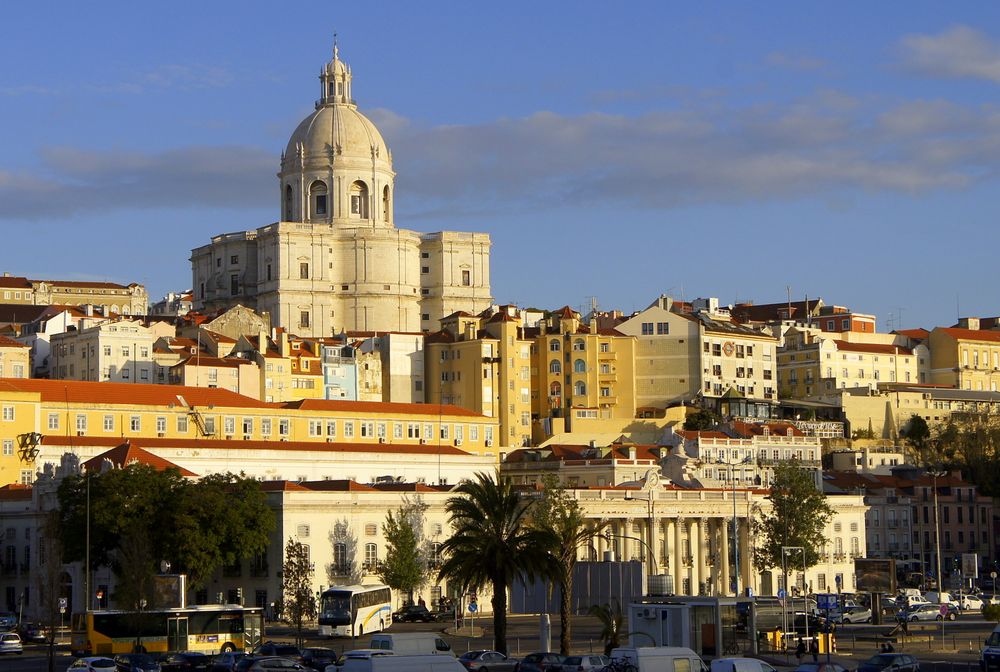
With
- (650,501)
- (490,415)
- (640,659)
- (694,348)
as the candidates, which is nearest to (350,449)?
(650,501)

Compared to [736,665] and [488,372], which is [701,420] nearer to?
[488,372]

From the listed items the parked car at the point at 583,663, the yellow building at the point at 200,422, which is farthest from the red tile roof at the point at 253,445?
the parked car at the point at 583,663

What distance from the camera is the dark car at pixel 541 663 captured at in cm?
6234

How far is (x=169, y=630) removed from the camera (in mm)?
76062

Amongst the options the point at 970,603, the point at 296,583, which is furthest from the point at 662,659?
the point at 970,603

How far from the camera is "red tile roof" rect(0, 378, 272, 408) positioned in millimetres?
122625

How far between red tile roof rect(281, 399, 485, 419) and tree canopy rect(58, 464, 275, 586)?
1633 inches

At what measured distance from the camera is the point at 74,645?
77688 millimetres

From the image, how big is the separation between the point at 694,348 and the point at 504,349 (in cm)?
1903

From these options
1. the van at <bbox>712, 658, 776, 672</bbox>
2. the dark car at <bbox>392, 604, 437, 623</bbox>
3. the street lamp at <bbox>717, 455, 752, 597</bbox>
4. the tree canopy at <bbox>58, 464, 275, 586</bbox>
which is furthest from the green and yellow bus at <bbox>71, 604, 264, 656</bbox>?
the street lamp at <bbox>717, 455, 752, 597</bbox>

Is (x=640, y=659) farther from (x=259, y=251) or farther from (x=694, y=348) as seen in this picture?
(x=259, y=251)

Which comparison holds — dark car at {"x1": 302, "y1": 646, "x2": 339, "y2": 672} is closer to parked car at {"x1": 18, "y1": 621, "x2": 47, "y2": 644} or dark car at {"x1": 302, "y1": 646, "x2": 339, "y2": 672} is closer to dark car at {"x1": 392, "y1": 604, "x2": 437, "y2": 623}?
parked car at {"x1": 18, "y1": 621, "x2": 47, "y2": 644}

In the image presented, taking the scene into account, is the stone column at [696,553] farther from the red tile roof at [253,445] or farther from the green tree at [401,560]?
the green tree at [401,560]

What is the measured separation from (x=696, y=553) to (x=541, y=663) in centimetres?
5831
